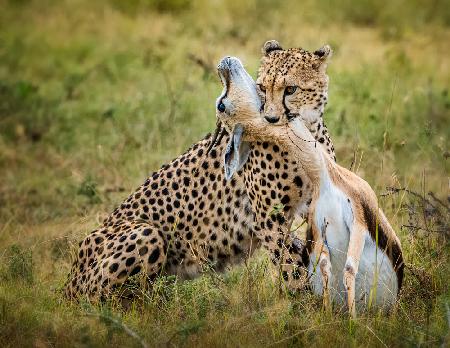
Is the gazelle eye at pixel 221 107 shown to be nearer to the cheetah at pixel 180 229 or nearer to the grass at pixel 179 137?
the cheetah at pixel 180 229

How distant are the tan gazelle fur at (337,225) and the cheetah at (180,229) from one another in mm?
528

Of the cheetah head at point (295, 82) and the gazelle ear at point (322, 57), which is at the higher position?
the gazelle ear at point (322, 57)

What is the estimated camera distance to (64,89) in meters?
9.24

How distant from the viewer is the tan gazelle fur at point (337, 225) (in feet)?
13.0

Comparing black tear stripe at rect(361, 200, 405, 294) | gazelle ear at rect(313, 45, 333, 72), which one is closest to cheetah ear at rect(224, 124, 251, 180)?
black tear stripe at rect(361, 200, 405, 294)

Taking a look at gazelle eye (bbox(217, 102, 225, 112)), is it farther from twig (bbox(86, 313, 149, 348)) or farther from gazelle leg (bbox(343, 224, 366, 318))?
twig (bbox(86, 313, 149, 348))

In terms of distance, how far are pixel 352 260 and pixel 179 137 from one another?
11.6ft

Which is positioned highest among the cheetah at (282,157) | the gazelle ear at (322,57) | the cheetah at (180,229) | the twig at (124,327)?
the gazelle ear at (322,57)

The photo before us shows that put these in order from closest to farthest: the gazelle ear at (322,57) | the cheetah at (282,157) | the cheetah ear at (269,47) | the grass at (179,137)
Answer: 1. the grass at (179,137)
2. the cheetah at (282,157)
3. the gazelle ear at (322,57)
4. the cheetah ear at (269,47)

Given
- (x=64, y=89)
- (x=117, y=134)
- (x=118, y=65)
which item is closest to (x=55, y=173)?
(x=117, y=134)

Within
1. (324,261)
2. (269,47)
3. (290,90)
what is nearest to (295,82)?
(290,90)

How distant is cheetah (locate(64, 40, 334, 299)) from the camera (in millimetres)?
4730

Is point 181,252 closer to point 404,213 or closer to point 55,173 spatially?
point 404,213


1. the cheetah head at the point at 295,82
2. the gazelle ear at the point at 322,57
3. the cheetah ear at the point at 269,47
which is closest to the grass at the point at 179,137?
the cheetah head at the point at 295,82
